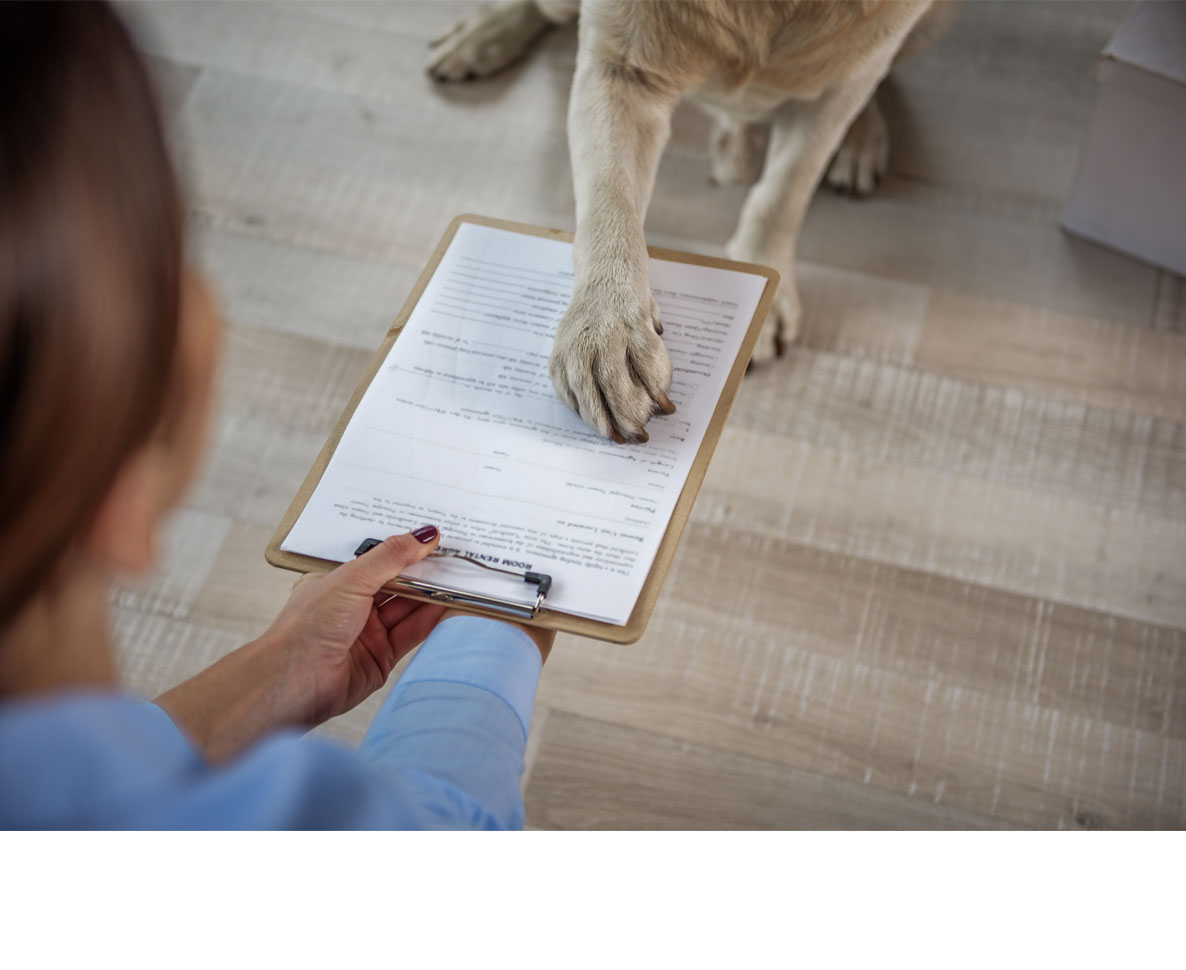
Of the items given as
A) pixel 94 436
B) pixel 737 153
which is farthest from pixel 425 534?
pixel 737 153

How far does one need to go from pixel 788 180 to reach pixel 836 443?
453mm

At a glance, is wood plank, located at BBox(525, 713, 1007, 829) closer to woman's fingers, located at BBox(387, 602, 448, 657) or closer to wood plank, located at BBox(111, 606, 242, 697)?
woman's fingers, located at BBox(387, 602, 448, 657)

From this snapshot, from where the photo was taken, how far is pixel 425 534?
3.48 ft

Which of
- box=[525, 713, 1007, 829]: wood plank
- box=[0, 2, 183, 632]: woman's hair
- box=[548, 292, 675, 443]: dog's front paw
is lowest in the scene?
box=[525, 713, 1007, 829]: wood plank

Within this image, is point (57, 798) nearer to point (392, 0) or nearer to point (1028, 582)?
point (1028, 582)

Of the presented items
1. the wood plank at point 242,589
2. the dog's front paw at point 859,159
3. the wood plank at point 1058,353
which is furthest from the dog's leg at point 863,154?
the wood plank at point 242,589

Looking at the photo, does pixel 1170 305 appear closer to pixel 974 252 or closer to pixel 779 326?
pixel 974 252

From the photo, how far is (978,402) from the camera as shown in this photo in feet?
5.89

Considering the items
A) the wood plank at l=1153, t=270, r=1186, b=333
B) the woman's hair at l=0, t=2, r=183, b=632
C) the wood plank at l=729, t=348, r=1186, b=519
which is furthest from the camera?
the wood plank at l=1153, t=270, r=1186, b=333

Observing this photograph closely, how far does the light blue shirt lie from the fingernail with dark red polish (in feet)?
0.69

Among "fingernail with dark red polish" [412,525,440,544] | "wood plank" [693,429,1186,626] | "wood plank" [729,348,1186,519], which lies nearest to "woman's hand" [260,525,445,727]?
"fingernail with dark red polish" [412,525,440,544]

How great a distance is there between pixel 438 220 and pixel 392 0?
708 mm

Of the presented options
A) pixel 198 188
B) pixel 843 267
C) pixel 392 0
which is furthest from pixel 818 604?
pixel 392 0

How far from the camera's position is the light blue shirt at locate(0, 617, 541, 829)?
1.86 feet
